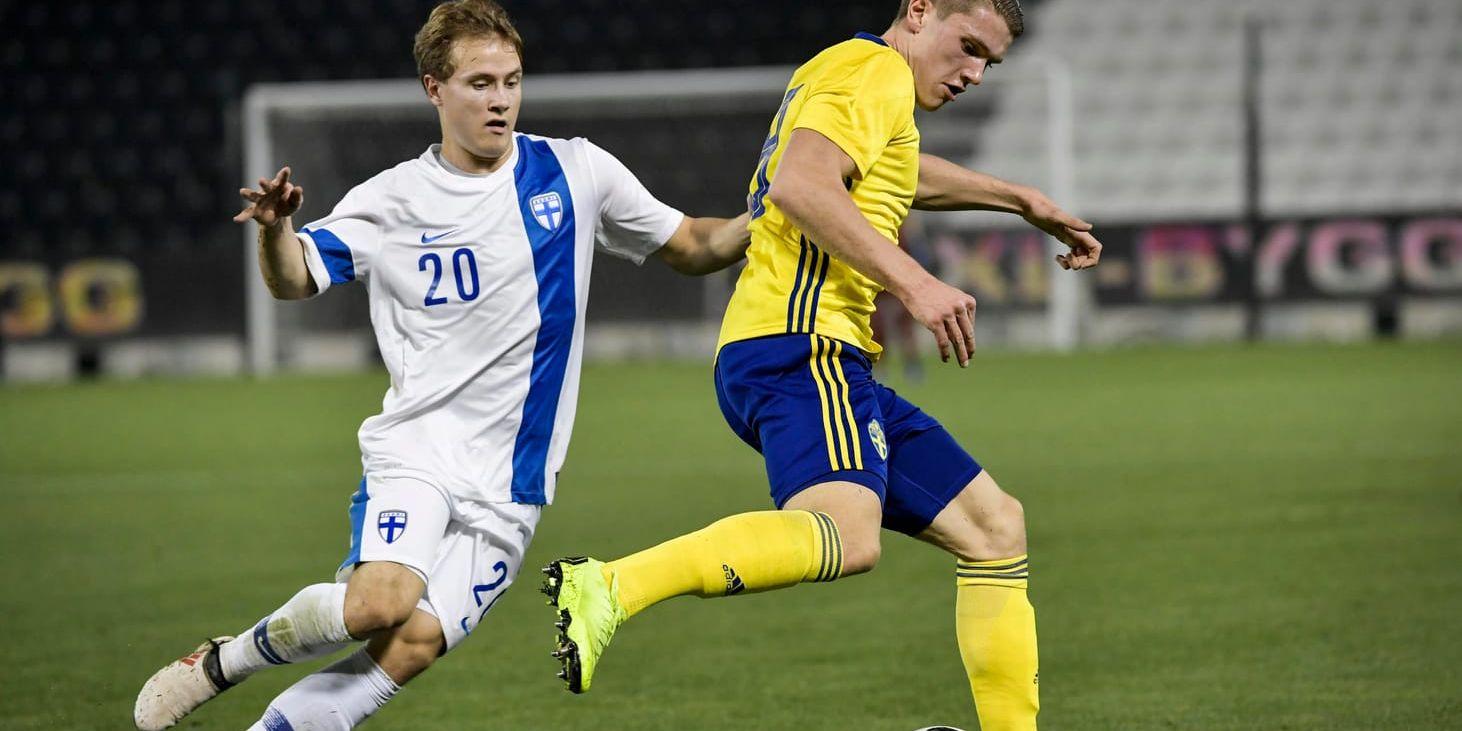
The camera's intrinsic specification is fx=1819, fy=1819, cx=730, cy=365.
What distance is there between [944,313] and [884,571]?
390 centimetres

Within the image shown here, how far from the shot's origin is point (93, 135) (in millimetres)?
22266

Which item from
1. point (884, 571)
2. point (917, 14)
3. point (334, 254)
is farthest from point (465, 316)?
point (884, 571)

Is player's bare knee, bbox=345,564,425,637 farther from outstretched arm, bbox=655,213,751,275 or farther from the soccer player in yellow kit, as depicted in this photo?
outstretched arm, bbox=655,213,751,275

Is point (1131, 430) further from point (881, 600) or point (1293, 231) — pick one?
point (1293, 231)

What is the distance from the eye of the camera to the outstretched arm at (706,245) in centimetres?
427

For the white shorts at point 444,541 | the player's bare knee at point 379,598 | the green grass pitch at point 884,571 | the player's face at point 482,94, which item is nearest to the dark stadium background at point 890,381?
the green grass pitch at point 884,571

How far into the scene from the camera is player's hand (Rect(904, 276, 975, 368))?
349cm

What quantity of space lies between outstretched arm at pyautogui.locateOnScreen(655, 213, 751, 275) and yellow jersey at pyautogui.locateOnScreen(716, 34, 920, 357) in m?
0.18

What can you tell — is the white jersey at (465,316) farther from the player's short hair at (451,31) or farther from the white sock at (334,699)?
the white sock at (334,699)

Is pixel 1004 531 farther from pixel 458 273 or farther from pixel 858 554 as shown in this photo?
pixel 458 273

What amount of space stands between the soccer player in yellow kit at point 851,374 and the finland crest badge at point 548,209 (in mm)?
440

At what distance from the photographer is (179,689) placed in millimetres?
3805

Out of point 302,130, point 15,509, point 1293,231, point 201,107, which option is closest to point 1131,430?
point 15,509

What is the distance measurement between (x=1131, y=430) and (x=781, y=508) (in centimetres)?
854
